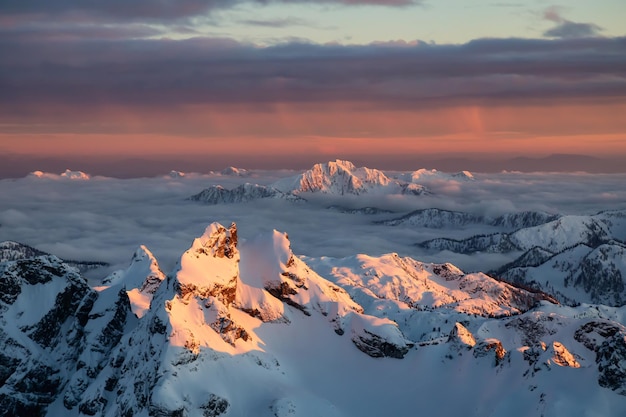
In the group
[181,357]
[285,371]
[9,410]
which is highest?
[181,357]

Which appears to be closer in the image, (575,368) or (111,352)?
(575,368)

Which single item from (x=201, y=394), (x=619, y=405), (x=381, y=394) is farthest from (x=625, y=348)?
(x=201, y=394)

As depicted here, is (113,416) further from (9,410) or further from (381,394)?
(381,394)

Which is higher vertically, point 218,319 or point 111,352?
point 218,319

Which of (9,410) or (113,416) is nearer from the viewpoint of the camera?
(113,416)

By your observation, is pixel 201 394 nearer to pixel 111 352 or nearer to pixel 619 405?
pixel 111 352

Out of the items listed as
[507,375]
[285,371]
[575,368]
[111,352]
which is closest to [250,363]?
[285,371]

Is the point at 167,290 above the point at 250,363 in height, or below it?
above

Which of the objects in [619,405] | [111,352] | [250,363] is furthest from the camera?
[111,352]

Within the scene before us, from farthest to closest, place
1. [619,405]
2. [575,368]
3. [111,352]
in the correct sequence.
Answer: [111,352] < [575,368] < [619,405]
